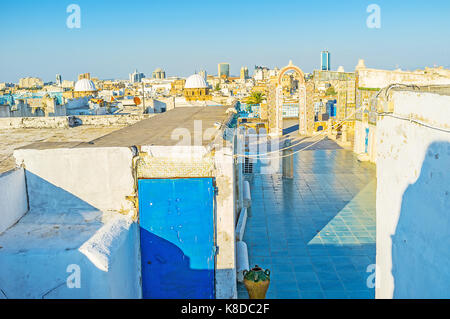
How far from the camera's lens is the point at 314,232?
8.80 meters

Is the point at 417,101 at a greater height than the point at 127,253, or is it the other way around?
the point at 417,101

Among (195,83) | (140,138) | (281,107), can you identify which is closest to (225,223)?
(140,138)

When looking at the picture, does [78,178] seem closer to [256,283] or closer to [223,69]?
[256,283]

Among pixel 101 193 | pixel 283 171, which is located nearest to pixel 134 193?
pixel 101 193

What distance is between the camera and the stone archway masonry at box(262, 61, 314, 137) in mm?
22422

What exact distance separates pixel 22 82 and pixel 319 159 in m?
94.2

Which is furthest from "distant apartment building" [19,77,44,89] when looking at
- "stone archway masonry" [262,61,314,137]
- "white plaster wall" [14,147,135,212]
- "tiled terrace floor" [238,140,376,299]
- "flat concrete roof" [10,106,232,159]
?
"white plaster wall" [14,147,135,212]

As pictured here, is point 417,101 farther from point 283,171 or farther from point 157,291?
point 283,171

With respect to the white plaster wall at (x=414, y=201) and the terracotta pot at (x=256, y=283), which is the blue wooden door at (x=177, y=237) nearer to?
the terracotta pot at (x=256, y=283)

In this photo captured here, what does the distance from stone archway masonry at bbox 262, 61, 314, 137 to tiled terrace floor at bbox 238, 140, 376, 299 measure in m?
8.25

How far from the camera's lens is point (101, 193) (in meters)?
5.23

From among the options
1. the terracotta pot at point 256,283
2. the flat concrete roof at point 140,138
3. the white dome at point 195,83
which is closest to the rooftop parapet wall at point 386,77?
the white dome at point 195,83
